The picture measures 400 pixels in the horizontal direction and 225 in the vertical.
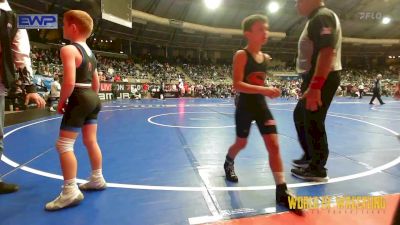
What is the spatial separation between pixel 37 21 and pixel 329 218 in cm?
1063

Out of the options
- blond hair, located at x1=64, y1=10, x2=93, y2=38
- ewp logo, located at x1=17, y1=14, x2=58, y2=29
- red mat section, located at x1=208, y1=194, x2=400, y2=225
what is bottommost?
red mat section, located at x1=208, y1=194, x2=400, y2=225

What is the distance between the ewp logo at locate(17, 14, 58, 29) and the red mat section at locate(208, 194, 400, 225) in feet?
32.1

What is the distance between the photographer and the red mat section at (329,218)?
7.33 ft

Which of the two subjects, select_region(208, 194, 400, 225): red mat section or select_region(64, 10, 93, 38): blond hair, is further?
select_region(64, 10, 93, 38): blond hair

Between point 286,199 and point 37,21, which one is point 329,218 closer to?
point 286,199

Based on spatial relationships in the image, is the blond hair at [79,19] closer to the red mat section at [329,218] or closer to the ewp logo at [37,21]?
the red mat section at [329,218]

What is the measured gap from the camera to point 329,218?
7.57 ft

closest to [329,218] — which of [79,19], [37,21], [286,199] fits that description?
[286,199]

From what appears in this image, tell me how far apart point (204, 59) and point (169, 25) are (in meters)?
11.5

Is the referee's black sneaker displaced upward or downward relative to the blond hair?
downward

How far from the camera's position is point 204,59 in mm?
38844

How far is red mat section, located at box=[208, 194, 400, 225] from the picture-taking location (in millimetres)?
2234

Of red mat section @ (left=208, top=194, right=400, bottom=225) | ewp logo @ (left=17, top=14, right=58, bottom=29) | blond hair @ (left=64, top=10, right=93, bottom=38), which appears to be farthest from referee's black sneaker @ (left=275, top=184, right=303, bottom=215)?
ewp logo @ (left=17, top=14, right=58, bottom=29)

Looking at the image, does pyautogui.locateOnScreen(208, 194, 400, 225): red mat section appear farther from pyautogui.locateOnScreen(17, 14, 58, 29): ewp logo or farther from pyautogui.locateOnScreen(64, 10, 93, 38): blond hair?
pyautogui.locateOnScreen(17, 14, 58, 29): ewp logo
